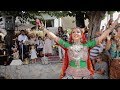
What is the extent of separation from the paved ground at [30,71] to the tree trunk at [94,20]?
65cm

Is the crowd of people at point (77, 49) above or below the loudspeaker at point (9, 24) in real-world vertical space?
below

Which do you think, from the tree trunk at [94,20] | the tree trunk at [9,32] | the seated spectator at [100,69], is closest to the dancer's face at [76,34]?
the tree trunk at [94,20]

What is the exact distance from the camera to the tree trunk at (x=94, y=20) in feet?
12.0

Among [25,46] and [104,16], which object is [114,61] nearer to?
[104,16]

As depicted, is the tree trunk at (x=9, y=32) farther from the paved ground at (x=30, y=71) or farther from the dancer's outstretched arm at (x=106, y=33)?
the dancer's outstretched arm at (x=106, y=33)

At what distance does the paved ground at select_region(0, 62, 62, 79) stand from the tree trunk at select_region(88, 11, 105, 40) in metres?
0.65

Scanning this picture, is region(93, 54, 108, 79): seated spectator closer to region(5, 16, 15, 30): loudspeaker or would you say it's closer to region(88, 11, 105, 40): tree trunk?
region(88, 11, 105, 40): tree trunk

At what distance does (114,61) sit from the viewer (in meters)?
3.57

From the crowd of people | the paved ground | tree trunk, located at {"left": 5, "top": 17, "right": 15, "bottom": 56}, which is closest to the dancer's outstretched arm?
the crowd of people

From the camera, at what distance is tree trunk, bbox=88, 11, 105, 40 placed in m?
3.67

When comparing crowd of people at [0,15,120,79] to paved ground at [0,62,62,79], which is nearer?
crowd of people at [0,15,120,79]

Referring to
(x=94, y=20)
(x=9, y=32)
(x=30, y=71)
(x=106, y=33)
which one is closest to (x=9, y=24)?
(x=9, y=32)
